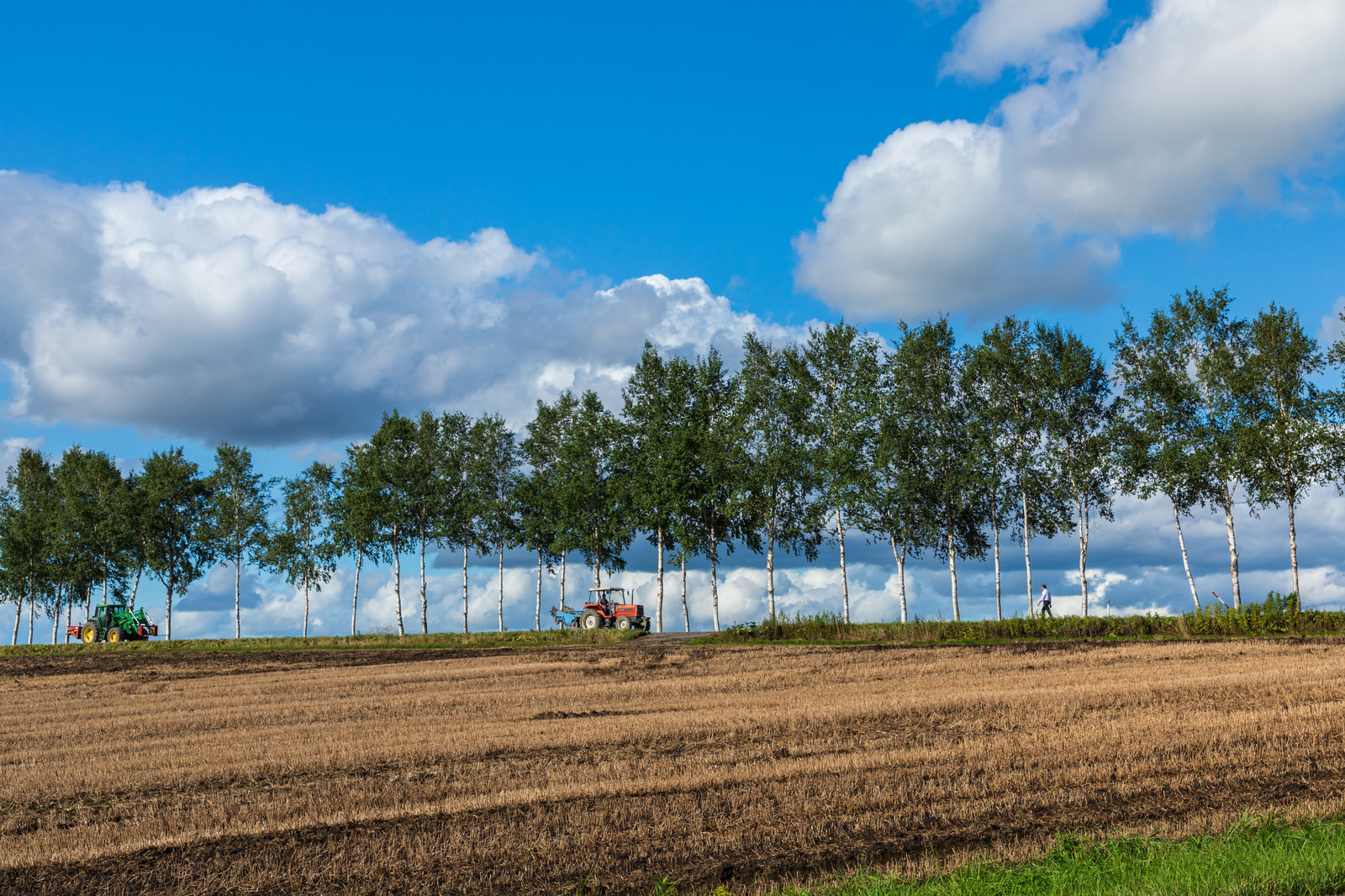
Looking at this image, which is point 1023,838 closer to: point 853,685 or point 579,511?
point 853,685

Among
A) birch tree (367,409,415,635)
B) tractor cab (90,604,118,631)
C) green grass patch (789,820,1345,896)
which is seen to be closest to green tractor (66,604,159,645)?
tractor cab (90,604,118,631)

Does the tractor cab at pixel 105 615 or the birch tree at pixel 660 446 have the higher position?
the birch tree at pixel 660 446

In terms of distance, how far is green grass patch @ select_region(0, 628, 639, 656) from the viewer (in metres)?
45.7

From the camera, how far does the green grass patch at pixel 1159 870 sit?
7016 millimetres

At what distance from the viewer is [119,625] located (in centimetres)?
5878

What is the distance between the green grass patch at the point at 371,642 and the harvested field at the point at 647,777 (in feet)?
72.4

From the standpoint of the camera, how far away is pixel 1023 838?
9016mm

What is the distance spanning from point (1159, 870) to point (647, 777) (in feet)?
19.9

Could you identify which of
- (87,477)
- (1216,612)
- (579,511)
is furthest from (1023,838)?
(87,477)

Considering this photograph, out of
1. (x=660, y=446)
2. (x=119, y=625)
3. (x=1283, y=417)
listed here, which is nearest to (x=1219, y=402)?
(x=1283, y=417)

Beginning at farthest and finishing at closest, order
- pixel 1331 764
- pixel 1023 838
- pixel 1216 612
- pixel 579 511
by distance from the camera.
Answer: pixel 579 511, pixel 1216 612, pixel 1331 764, pixel 1023 838

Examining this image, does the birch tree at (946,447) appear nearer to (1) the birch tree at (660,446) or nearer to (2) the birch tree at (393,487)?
(1) the birch tree at (660,446)

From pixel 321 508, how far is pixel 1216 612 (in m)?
52.2

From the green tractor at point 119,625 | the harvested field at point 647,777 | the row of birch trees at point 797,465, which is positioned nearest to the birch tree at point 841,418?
the row of birch trees at point 797,465
